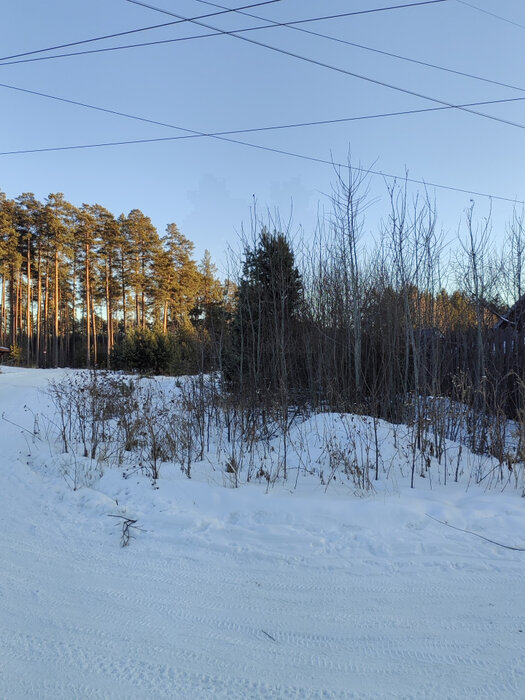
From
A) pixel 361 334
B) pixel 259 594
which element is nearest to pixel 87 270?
pixel 361 334

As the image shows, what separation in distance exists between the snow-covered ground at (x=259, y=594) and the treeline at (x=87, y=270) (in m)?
28.5

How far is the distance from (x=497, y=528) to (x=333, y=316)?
7.06 metres

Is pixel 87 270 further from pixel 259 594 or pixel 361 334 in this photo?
pixel 259 594

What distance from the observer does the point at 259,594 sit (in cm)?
237

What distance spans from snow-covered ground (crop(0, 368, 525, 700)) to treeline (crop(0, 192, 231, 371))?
2849 cm

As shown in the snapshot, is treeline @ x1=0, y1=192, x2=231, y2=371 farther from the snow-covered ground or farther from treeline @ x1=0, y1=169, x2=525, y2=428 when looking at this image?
the snow-covered ground

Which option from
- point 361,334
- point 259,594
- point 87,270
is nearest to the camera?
point 259,594

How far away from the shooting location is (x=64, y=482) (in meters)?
4.38

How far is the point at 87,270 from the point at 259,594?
35985 millimetres

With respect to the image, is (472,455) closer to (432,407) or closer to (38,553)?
(432,407)

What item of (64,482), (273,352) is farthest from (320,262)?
(64,482)

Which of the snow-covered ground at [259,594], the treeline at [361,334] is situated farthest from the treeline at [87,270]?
the snow-covered ground at [259,594]

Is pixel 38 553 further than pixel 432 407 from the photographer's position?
No

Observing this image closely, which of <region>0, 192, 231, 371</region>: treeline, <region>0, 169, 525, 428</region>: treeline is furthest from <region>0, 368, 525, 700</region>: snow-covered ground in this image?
<region>0, 192, 231, 371</region>: treeline
